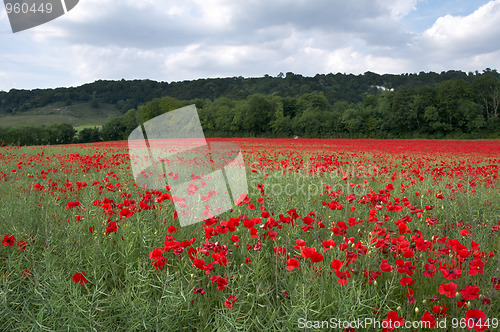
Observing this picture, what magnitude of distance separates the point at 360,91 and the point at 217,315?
89.1 meters

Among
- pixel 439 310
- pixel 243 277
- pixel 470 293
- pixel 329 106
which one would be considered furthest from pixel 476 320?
pixel 329 106

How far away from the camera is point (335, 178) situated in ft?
22.2

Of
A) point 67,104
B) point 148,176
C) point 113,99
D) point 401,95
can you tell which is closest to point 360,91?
point 401,95

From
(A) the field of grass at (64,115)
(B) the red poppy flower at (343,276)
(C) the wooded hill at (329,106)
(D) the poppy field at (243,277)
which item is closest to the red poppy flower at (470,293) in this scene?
(D) the poppy field at (243,277)

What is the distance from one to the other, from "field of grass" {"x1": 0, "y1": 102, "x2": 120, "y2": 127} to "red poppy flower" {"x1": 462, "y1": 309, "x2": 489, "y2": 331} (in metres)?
84.9

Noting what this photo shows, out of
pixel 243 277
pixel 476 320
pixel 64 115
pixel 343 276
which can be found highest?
pixel 64 115

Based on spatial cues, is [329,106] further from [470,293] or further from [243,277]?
[470,293]

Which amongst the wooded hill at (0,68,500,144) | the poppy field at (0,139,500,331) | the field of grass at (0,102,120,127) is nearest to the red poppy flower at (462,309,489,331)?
the poppy field at (0,139,500,331)

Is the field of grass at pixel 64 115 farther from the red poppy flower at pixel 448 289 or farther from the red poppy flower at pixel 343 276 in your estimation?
the red poppy flower at pixel 448 289

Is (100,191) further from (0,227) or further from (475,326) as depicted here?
(475,326)

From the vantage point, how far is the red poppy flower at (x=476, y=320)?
4.51 feet

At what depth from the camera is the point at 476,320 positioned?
4.77ft

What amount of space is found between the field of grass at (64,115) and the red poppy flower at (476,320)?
3344 inches

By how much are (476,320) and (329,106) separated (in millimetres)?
67438
